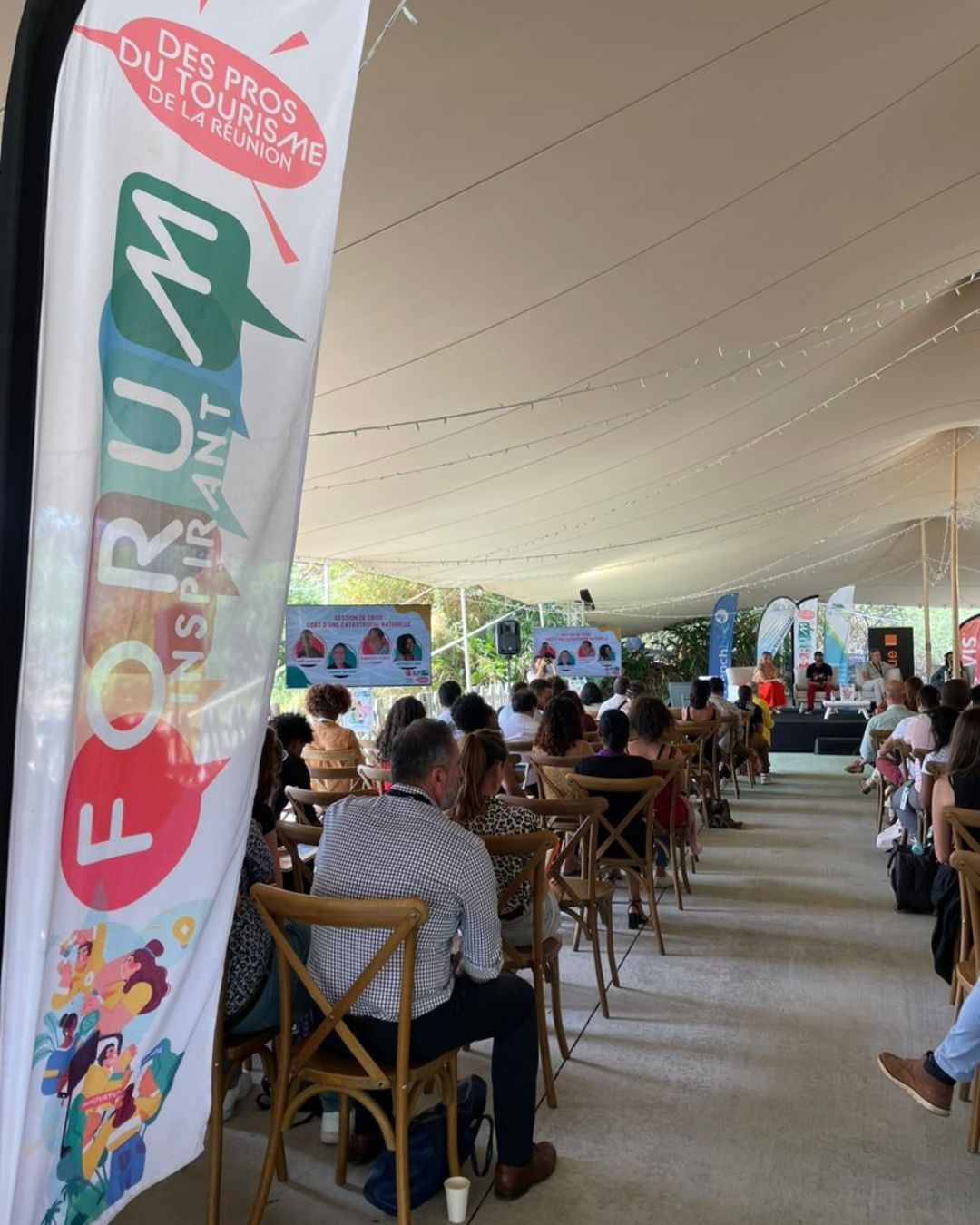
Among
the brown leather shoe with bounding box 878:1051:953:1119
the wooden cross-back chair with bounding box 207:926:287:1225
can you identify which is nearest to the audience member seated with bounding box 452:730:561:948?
the wooden cross-back chair with bounding box 207:926:287:1225

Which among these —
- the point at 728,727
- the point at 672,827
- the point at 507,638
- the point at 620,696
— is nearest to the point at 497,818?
the point at 672,827

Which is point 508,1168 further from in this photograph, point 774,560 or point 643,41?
point 774,560

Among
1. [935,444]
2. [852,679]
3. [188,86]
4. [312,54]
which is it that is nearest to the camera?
[188,86]

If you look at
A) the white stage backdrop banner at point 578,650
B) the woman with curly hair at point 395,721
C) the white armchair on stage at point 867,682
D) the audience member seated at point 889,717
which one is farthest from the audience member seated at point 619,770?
the white armchair on stage at point 867,682

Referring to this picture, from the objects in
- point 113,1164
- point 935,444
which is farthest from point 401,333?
point 935,444

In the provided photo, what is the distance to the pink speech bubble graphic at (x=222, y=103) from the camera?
128 cm

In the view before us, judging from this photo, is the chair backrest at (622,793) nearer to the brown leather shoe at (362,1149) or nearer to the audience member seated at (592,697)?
the brown leather shoe at (362,1149)

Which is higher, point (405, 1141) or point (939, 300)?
point (939, 300)

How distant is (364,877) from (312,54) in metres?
1.62

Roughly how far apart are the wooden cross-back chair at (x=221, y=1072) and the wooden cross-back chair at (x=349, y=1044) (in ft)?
0.30

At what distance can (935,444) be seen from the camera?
14.1 metres

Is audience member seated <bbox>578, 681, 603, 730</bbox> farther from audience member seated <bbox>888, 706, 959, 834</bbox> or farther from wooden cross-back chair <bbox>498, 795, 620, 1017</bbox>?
wooden cross-back chair <bbox>498, 795, 620, 1017</bbox>

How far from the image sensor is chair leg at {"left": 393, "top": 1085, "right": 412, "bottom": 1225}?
6.98 ft

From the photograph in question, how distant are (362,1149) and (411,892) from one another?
2.83 feet
